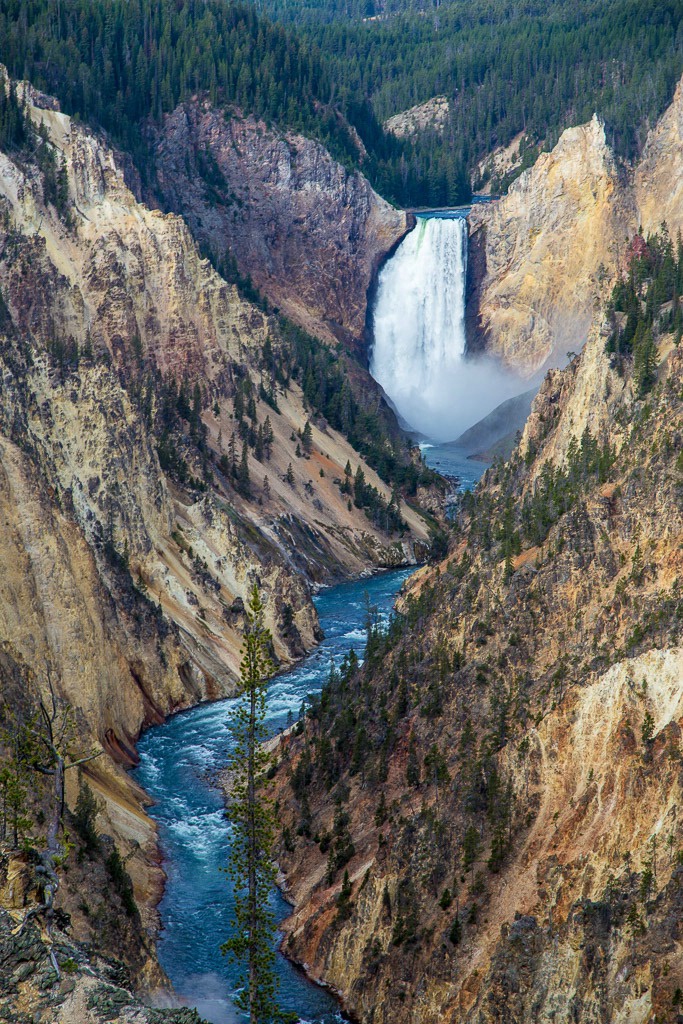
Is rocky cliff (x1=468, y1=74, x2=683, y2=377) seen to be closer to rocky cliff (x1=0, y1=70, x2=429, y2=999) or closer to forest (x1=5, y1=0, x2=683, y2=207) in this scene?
forest (x1=5, y1=0, x2=683, y2=207)

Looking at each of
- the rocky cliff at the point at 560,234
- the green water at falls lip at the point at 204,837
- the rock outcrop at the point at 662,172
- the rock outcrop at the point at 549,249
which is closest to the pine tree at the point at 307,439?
the green water at falls lip at the point at 204,837

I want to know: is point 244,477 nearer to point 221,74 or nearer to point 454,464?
point 454,464

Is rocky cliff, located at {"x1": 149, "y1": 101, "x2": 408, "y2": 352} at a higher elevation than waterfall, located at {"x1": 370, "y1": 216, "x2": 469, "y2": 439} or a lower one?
higher

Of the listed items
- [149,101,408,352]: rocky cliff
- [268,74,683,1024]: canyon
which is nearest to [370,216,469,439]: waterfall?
[149,101,408,352]: rocky cliff

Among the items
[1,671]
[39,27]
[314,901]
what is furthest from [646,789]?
[39,27]

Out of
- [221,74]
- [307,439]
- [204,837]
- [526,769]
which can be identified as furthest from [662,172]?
[526,769]

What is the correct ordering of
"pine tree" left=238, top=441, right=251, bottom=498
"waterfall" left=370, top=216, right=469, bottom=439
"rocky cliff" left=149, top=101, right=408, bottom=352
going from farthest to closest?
"waterfall" left=370, top=216, right=469, bottom=439 → "rocky cliff" left=149, top=101, right=408, bottom=352 → "pine tree" left=238, top=441, right=251, bottom=498
